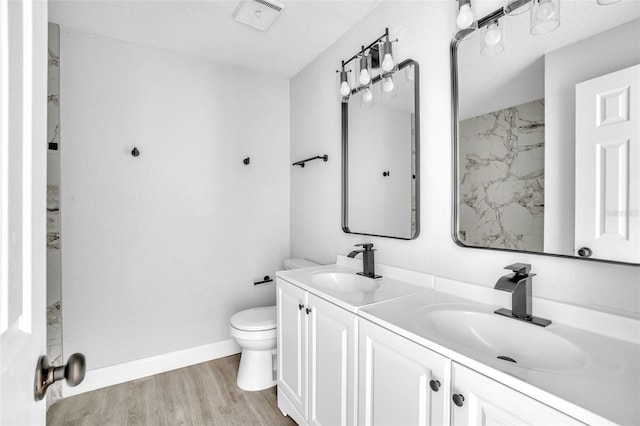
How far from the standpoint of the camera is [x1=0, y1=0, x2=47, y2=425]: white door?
40 cm

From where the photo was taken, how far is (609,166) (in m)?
0.94

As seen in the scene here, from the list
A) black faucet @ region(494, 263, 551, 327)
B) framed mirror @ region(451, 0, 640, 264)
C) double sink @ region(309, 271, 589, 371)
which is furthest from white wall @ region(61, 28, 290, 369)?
black faucet @ region(494, 263, 551, 327)

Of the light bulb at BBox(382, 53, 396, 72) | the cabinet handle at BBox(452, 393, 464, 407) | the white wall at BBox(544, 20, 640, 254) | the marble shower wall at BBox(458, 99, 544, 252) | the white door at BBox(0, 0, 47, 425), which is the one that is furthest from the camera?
the light bulb at BBox(382, 53, 396, 72)

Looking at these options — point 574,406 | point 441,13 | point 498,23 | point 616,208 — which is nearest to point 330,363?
point 574,406

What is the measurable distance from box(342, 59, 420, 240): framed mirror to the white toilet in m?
0.84

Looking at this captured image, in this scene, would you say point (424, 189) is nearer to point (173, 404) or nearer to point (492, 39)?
point (492, 39)

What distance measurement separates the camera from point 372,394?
1.14m

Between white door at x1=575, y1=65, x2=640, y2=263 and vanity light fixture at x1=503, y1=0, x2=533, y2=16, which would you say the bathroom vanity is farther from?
vanity light fixture at x1=503, y1=0, x2=533, y2=16

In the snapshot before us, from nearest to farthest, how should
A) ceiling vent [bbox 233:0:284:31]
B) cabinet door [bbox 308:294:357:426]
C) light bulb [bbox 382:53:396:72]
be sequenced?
cabinet door [bbox 308:294:357:426], light bulb [bbox 382:53:396:72], ceiling vent [bbox 233:0:284:31]

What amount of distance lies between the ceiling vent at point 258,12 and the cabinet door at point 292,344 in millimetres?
1602

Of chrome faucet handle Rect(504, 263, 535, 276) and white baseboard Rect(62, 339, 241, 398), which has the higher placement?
chrome faucet handle Rect(504, 263, 535, 276)

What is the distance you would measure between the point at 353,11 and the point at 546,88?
4.06 ft

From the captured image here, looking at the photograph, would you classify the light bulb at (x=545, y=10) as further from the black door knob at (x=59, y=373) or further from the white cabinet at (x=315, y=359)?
the black door knob at (x=59, y=373)

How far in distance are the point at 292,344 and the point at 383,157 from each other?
45.8 inches
